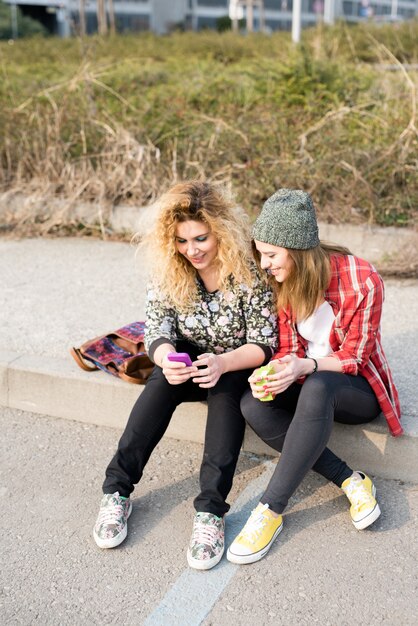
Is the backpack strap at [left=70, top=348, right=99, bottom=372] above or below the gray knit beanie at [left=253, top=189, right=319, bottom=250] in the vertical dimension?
below

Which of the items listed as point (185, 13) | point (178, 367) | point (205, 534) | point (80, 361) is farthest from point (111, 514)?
point (185, 13)

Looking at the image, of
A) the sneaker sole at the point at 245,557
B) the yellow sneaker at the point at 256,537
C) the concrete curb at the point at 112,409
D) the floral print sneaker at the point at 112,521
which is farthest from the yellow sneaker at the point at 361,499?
the floral print sneaker at the point at 112,521

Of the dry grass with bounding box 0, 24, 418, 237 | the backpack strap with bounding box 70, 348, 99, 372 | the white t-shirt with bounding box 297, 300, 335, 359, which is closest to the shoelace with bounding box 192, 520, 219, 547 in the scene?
the white t-shirt with bounding box 297, 300, 335, 359

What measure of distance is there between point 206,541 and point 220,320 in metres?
0.90

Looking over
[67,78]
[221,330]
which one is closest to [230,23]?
[67,78]

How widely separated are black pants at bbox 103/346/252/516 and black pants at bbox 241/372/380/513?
0.23 ft

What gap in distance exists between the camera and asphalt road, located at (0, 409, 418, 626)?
2.55 metres

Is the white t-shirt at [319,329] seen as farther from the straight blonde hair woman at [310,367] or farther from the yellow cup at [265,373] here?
the yellow cup at [265,373]

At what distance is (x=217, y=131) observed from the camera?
7.01 m

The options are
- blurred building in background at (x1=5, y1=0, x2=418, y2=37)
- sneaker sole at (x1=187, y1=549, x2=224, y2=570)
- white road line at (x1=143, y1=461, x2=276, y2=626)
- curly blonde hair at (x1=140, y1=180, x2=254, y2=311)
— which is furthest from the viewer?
blurred building in background at (x1=5, y1=0, x2=418, y2=37)

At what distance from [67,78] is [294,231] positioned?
5.84m

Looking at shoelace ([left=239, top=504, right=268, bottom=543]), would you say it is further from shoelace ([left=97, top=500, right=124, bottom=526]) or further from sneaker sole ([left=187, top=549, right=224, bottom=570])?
shoelace ([left=97, top=500, right=124, bottom=526])

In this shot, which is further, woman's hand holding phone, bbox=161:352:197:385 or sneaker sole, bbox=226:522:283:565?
woman's hand holding phone, bbox=161:352:197:385

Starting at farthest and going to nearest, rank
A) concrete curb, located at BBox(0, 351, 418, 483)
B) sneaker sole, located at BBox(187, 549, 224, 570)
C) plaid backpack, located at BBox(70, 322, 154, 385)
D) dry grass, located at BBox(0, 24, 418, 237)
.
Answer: dry grass, located at BBox(0, 24, 418, 237)
plaid backpack, located at BBox(70, 322, 154, 385)
concrete curb, located at BBox(0, 351, 418, 483)
sneaker sole, located at BBox(187, 549, 224, 570)
